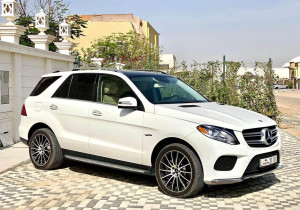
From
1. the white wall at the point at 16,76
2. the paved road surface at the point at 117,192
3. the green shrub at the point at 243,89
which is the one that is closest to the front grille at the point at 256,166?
the paved road surface at the point at 117,192

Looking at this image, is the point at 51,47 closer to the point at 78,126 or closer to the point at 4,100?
the point at 4,100

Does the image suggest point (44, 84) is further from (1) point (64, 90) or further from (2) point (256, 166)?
(2) point (256, 166)

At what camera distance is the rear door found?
710cm

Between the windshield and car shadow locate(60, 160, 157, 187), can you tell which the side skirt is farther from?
the windshield

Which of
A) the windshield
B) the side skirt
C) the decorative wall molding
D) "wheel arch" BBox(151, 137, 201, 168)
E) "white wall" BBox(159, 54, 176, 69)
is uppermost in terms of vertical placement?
"white wall" BBox(159, 54, 176, 69)

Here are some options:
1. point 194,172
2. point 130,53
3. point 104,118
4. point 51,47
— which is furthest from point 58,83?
point 130,53

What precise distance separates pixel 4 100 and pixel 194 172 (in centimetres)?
631

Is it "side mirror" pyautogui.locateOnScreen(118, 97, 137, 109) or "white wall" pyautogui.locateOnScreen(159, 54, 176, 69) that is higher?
"white wall" pyautogui.locateOnScreen(159, 54, 176, 69)

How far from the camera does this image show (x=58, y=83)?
7.83 metres

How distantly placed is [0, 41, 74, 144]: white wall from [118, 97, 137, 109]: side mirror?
464 centimetres

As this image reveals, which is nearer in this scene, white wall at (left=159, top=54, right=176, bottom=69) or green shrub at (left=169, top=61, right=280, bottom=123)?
green shrub at (left=169, top=61, right=280, bottom=123)

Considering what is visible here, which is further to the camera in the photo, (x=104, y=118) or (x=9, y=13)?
(x=9, y=13)

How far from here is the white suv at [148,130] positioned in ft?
18.9

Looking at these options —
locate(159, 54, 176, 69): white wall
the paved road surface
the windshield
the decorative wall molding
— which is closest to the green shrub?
locate(159, 54, 176, 69): white wall
